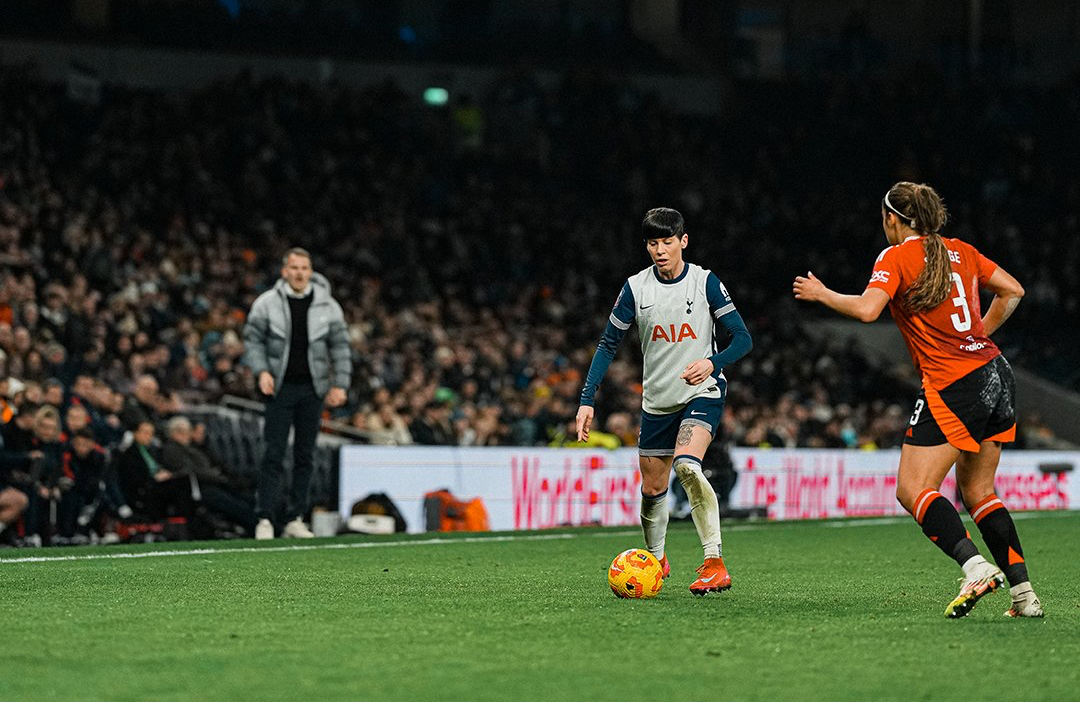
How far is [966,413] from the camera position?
285 inches

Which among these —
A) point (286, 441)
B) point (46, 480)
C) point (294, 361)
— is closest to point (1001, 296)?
point (294, 361)

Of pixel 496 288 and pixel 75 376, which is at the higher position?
pixel 496 288

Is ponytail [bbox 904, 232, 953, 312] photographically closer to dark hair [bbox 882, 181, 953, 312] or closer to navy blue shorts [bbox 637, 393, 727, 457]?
dark hair [bbox 882, 181, 953, 312]

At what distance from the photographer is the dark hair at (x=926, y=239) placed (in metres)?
7.26

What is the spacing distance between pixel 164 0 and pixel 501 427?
15.7 metres

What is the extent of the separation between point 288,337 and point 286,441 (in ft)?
2.76

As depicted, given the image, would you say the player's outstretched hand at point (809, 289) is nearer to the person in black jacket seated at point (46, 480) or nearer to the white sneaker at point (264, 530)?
the white sneaker at point (264, 530)

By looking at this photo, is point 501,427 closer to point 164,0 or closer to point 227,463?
point 227,463

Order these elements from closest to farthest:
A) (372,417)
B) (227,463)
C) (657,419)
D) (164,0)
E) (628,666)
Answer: (628,666) → (657,419) → (227,463) → (372,417) → (164,0)

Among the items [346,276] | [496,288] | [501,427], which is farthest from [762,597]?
[496,288]

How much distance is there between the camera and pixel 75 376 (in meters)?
17.9

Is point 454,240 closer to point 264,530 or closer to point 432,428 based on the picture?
point 432,428

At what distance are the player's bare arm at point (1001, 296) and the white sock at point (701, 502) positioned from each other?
1761 mm

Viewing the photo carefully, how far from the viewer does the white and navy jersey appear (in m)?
8.88
